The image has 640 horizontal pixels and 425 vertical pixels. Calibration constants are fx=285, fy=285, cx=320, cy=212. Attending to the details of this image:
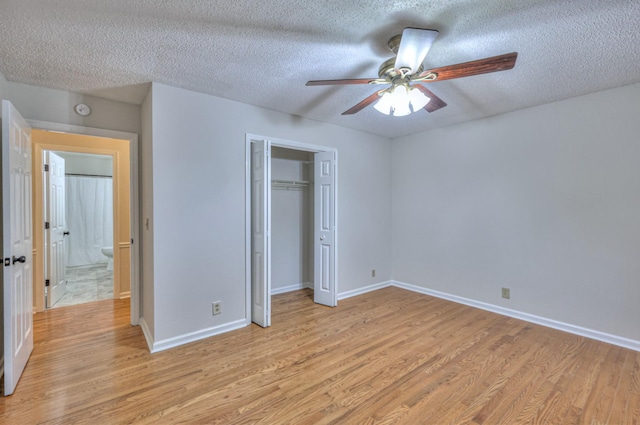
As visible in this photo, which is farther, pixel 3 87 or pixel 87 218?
pixel 87 218

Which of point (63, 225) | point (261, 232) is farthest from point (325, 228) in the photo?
point (63, 225)

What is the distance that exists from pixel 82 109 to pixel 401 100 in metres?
3.10

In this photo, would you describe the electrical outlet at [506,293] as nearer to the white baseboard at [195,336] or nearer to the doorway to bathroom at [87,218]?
the white baseboard at [195,336]

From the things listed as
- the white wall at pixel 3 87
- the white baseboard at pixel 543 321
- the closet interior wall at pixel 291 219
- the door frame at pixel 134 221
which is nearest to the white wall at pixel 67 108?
the white wall at pixel 3 87

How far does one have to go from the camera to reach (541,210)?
3244 millimetres

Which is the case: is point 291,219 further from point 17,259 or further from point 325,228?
point 17,259

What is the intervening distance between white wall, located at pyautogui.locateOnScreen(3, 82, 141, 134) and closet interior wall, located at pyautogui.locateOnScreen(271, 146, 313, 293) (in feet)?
5.99

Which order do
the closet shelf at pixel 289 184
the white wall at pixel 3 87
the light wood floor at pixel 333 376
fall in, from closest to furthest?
the light wood floor at pixel 333 376, the white wall at pixel 3 87, the closet shelf at pixel 289 184

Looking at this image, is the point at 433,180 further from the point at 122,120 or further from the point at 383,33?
the point at 122,120

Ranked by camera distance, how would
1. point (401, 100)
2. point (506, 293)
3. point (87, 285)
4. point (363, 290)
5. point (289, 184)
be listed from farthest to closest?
point (87, 285)
point (289, 184)
point (363, 290)
point (506, 293)
point (401, 100)

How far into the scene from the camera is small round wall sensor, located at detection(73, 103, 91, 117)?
9.31 ft

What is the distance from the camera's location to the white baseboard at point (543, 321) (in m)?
2.74

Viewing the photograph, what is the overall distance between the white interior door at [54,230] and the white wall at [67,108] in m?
1.32

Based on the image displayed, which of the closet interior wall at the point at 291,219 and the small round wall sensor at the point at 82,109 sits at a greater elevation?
the small round wall sensor at the point at 82,109
